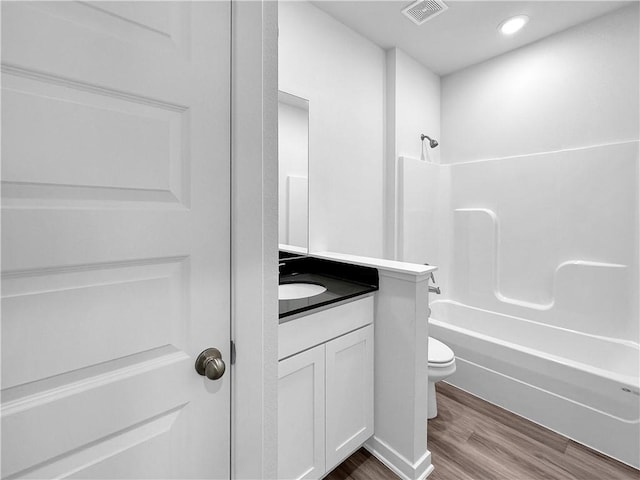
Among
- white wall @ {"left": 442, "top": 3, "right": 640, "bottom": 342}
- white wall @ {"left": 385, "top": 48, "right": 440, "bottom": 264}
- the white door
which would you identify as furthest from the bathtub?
the white door

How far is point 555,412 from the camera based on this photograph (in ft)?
5.90

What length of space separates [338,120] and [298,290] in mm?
1229

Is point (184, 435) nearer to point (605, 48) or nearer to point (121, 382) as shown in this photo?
point (121, 382)

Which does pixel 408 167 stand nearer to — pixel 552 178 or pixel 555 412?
pixel 552 178

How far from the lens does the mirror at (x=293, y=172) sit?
1.79 m

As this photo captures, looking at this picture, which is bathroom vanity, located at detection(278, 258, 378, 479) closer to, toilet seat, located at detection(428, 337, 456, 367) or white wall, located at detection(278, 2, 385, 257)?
toilet seat, located at detection(428, 337, 456, 367)

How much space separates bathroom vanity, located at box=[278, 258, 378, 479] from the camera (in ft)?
3.99

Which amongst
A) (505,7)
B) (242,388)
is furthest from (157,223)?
(505,7)

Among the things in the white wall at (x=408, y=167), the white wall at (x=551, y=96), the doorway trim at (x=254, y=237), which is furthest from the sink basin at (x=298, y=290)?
the white wall at (x=551, y=96)

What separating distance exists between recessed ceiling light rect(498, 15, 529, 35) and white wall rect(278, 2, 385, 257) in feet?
2.87

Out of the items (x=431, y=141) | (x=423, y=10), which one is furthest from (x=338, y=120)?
(x=431, y=141)

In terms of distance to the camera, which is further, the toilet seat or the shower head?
the shower head

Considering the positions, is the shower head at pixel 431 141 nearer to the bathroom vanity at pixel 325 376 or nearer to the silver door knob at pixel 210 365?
the bathroom vanity at pixel 325 376

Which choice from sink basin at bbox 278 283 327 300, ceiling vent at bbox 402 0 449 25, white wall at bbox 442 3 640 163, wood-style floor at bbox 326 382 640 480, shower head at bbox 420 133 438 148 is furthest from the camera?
shower head at bbox 420 133 438 148
